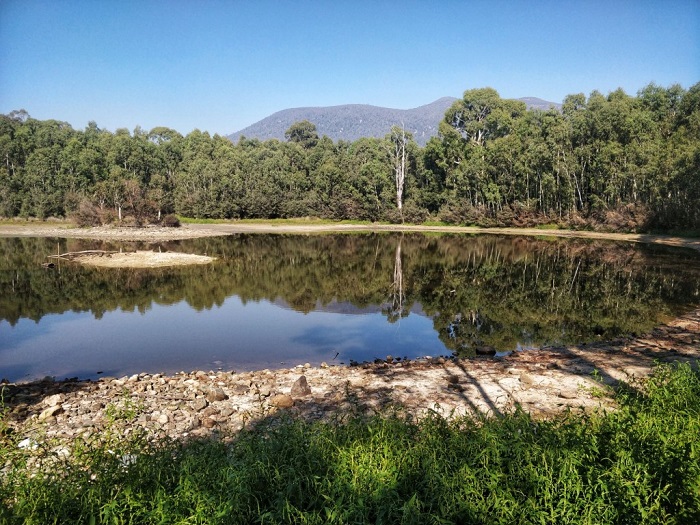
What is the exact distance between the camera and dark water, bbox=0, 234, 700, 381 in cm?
1316

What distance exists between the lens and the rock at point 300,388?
879 centimetres

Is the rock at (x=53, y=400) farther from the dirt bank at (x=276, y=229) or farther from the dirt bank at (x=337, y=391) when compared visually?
the dirt bank at (x=276, y=229)

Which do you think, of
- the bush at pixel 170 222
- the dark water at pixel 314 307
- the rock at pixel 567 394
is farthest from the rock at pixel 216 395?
the bush at pixel 170 222

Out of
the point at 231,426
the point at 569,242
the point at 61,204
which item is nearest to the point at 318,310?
the point at 231,426

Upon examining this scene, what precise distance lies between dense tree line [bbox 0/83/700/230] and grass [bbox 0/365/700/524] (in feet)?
147

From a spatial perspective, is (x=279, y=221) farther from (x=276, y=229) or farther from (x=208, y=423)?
(x=208, y=423)

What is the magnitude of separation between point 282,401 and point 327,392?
44.0 inches

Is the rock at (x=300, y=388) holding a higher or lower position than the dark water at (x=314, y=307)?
higher

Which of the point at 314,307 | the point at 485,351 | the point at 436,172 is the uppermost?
the point at 436,172

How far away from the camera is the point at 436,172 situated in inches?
3061

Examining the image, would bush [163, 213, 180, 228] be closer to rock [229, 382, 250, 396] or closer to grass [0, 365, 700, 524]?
rock [229, 382, 250, 396]

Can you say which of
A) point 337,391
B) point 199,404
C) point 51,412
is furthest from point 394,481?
point 51,412

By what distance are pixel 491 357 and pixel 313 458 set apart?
26.8ft

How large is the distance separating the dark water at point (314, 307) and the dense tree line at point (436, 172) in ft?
61.4
